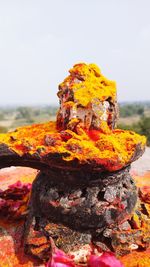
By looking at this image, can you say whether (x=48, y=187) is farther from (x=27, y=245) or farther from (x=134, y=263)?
(x=134, y=263)

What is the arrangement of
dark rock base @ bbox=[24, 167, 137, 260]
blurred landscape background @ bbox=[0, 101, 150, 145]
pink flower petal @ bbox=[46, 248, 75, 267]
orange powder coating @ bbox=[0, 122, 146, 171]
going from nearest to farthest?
pink flower petal @ bbox=[46, 248, 75, 267]
orange powder coating @ bbox=[0, 122, 146, 171]
dark rock base @ bbox=[24, 167, 137, 260]
blurred landscape background @ bbox=[0, 101, 150, 145]

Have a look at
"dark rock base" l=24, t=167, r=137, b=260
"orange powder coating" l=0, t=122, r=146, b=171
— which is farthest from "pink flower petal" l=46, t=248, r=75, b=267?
"orange powder coating" l=0, t=122, r=146, b=171

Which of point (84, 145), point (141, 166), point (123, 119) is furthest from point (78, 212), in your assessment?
point (123, 119)

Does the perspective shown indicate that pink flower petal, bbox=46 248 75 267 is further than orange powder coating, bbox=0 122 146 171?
No

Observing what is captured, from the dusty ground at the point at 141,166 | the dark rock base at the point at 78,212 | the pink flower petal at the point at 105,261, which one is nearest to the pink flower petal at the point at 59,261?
the pink flower petal at the point at 105,261

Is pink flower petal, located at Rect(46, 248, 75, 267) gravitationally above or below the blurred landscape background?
above

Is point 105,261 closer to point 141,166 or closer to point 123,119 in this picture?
point 141,166

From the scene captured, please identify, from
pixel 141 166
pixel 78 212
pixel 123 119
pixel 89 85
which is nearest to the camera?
pixel 78 212

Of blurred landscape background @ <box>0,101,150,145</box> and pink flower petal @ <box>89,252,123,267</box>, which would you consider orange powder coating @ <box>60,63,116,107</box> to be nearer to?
pink flower petal @ <box>89,252,123,267</box>
